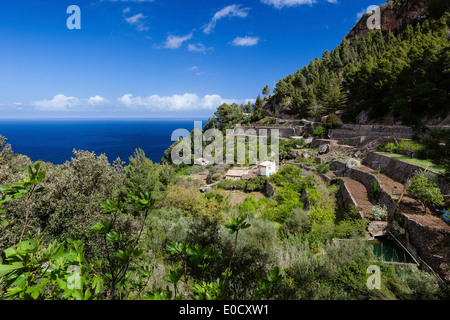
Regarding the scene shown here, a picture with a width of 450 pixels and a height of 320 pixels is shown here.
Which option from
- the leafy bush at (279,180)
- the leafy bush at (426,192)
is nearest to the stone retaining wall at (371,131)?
the leafy bush at (426,192)

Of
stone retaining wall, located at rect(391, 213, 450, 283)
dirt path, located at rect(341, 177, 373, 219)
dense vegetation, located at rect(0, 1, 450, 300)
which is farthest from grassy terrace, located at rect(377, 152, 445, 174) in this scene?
stone retaining wall, located at rect(391, 213, 450, 283)

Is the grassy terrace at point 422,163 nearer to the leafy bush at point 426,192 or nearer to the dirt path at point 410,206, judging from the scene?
the leafy bush at point 426,192

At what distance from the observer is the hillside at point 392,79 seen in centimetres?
1881

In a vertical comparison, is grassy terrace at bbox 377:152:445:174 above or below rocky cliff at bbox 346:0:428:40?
below

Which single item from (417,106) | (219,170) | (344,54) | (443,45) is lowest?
(219,170)

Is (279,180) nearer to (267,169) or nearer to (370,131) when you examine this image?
(267,169)

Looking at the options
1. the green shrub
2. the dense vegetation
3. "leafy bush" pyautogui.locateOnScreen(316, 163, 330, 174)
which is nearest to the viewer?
the dense vegetation

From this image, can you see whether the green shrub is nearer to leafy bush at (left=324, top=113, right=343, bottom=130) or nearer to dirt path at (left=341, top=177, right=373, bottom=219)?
dirt path at (left=341, top=177, right=373, bottom=219)

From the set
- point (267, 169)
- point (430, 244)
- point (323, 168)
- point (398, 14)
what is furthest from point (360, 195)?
point (398, 14)

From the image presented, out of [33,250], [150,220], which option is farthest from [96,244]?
[33,250]

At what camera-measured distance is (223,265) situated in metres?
8.27

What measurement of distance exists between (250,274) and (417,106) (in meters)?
27.2

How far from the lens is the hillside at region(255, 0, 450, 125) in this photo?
18812 mm
